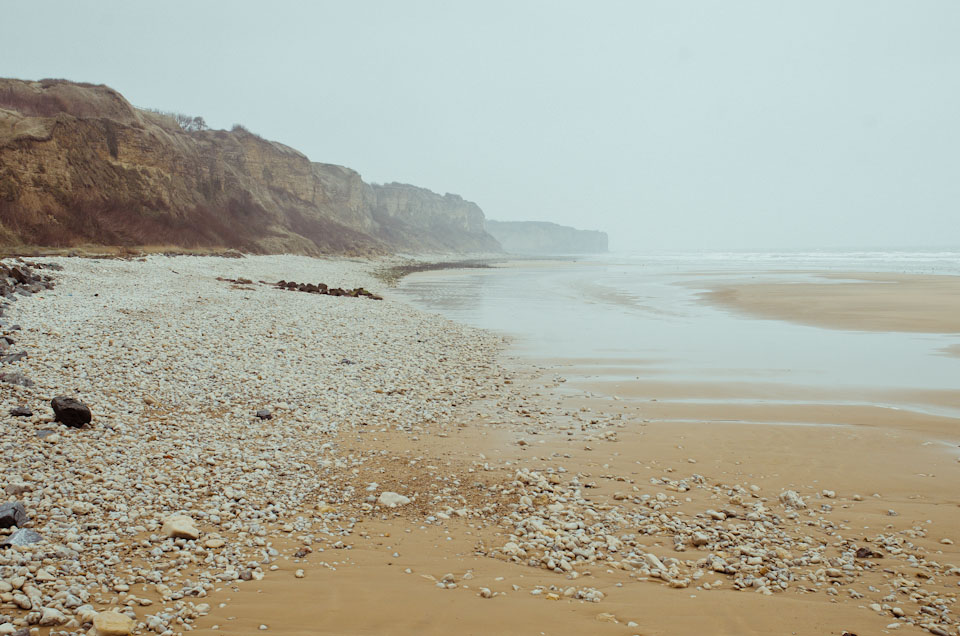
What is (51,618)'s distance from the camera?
3.35 meters

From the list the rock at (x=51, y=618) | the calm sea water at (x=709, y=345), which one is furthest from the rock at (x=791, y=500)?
the rock at (x=51, y=618)

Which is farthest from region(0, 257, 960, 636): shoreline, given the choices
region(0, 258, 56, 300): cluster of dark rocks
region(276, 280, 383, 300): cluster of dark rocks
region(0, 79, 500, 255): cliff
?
region(0, 79, 500, 255): cliff

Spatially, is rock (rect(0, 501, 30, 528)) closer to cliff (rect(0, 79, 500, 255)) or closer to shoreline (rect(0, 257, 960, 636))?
shoreline (rect(0, 257, 960, 636))

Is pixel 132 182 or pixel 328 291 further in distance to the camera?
pixel 132 182

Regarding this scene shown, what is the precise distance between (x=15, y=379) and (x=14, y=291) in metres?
8.71

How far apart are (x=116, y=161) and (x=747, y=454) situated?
4710 centimetres

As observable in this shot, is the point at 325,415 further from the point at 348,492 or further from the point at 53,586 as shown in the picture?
the point at 53,586

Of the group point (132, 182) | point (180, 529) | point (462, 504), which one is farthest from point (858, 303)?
point (132, 182)

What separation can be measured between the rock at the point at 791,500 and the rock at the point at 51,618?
6301 millimetres

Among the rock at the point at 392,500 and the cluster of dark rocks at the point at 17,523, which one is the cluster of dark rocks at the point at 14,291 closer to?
the cluster of dark rocks at the point at 17,523

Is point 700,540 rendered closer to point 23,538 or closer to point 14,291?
point 23,538

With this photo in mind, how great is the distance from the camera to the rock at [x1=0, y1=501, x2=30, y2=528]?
4.20m

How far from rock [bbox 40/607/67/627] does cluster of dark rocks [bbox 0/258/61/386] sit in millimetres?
5229

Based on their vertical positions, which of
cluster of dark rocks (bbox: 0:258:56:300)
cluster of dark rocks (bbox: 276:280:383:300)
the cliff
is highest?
the cliff
